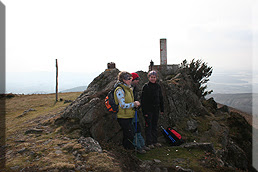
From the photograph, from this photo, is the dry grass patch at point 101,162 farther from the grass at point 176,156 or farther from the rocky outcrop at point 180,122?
the rocky outcrop at point 180,122

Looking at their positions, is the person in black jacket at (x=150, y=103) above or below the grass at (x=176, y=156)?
above

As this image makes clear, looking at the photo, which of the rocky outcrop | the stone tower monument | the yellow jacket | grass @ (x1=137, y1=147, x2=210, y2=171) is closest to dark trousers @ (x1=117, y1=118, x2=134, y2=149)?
the yellow jacket

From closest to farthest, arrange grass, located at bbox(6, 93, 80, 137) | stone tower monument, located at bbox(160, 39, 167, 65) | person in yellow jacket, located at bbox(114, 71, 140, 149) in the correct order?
person in yellow jacket, located at bbox(114, 71, 140, 149), grass, located at bbox(6, 93, 80, 137), stone tower monument, located at bbox(160, 39, 167, 65)

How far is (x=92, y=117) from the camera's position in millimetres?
7629

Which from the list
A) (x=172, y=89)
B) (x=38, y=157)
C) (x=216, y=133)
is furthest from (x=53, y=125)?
(x=216, y=133)

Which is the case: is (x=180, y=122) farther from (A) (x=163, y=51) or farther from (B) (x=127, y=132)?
(A) (x=163, y=51)

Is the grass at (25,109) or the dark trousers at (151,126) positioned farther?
the grass at (25,109)

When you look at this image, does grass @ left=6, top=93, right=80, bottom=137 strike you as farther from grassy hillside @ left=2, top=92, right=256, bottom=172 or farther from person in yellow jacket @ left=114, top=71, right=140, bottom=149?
person in yellow jacket @ left=114, top=71, right=140, bottom=149

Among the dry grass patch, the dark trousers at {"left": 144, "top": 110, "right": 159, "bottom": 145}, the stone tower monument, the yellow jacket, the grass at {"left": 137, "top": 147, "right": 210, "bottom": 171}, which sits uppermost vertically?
the stone tower monument

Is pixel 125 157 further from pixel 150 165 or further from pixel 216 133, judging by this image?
pixel 216 133

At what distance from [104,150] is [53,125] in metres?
3.79

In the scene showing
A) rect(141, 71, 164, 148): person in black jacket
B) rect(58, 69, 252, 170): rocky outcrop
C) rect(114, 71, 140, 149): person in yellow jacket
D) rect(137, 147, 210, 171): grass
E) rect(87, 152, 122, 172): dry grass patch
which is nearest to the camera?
rect(87, 152, 122, 172): dry grass patch

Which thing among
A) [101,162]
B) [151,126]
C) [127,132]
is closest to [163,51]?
[151,126]

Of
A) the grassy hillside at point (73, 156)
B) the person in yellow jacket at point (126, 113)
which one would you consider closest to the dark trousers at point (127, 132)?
the person in yellow jacket at point (126, 113)
